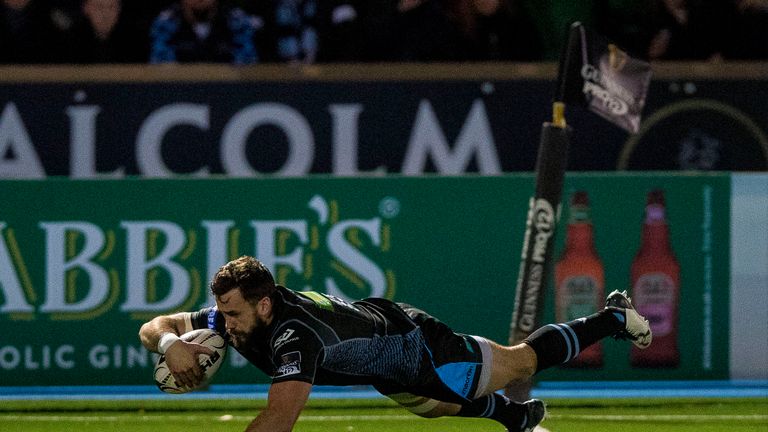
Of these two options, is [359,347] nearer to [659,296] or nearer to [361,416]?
[361,416]

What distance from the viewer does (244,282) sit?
23.2ft

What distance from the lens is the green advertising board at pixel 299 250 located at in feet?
37.1

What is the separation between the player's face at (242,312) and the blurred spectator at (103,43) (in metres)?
6.44

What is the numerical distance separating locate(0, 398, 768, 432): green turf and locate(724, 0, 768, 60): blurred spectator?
152 inches

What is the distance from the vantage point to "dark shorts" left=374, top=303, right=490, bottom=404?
25.1 feet

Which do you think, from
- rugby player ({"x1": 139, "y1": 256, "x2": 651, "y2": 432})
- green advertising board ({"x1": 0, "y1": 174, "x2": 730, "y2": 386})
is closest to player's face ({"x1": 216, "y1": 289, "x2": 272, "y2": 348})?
rugby player ({"x1": 139, "y1": 256, "x2": 651, "y2": 432})

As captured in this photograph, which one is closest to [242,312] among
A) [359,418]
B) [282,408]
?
[282,408]

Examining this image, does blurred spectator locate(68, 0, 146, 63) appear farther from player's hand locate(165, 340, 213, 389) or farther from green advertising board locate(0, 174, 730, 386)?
player's hand locate(165, 340, 213, 389)

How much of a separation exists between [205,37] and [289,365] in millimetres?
6588

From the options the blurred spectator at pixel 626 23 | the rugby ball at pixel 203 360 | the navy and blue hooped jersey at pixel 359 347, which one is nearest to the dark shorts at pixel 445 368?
the navy and blue hooped jersey at pixel 359 347

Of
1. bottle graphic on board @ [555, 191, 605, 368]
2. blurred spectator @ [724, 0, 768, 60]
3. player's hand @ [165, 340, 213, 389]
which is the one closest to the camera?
player's hand @ [165, 340, 213, 389]

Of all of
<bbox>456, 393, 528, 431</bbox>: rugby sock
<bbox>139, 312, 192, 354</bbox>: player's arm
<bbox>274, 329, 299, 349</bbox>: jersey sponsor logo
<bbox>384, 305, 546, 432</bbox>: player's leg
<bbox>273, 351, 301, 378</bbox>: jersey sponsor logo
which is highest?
<bbox>274, 329, 299, 349</bbox>: jersey sponsor logo

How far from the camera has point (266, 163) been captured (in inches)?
522

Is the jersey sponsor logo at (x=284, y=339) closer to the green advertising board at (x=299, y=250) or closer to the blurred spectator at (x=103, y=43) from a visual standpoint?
the green advertising board at (x=299, y=250)
